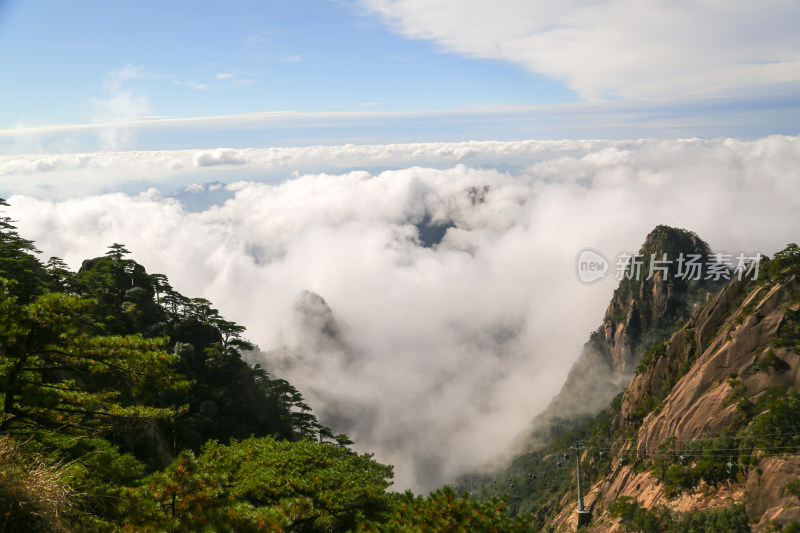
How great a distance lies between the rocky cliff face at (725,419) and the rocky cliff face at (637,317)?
2386 inches

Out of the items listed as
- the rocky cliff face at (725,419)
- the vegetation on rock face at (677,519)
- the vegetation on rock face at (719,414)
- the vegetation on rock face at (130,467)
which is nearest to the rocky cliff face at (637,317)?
the vegetation on rock face at (719,414)

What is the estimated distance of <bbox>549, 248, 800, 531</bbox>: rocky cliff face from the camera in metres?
40.6

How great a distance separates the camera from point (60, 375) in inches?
Answer: 1246

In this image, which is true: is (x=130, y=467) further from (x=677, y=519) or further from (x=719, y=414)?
(x=719, y=414)

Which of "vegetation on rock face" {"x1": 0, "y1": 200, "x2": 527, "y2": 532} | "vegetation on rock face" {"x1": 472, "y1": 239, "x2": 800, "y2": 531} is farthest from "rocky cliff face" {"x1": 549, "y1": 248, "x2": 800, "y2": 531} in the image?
"vegetation on rock face" {"x1": 0, "y1": 200, "x2": 527, "y2": 532}

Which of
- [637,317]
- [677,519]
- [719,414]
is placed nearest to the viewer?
[677,519]

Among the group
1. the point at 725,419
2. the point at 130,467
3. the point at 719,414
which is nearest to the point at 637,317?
the point at 719,414

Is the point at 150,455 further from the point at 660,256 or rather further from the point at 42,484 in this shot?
the point at 660,256

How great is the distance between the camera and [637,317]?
137 m

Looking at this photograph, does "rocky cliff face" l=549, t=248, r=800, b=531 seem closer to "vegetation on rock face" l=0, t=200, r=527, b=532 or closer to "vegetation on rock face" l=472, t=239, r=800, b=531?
"vegetation on rock face" l=472, t=239, r=800, b=531

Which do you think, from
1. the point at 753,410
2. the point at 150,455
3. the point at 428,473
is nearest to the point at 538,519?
the point at 753,410

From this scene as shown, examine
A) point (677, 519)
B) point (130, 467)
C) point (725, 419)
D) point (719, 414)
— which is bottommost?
point (677, 519)

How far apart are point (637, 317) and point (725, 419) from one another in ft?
310

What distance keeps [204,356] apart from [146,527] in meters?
40.6
